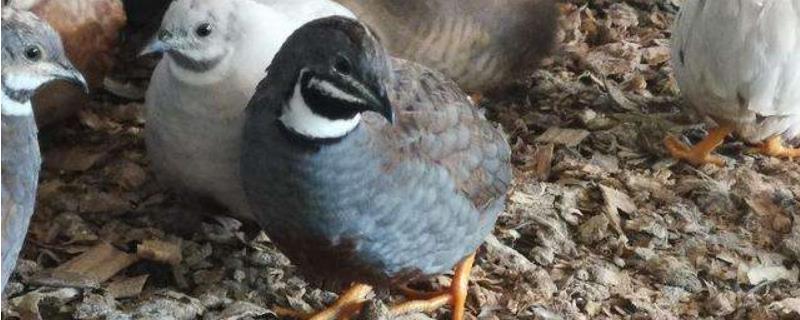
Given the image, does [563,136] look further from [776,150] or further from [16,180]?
[16,180]

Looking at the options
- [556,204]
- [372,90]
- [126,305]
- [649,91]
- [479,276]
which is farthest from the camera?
[649,91]

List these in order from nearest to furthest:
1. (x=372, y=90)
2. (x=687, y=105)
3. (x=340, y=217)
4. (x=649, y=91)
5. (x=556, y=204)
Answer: (x=372, y=90) < (x=340, y=217) < (x=556, y=204) < (x=687, y=105) < (x=649, y=91)

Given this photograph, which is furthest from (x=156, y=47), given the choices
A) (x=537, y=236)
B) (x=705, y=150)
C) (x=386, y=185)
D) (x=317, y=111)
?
(x=705, y=150)

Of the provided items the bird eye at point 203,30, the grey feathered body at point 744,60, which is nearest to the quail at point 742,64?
the grey feathered body at point 744,60

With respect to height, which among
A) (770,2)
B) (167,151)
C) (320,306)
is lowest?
(320,306)

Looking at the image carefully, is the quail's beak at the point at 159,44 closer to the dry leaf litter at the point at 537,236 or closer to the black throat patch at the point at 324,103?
the black throat patch at the point at 324,103

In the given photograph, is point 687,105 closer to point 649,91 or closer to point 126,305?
point 649,91

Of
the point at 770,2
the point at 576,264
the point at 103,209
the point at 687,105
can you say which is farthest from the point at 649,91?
the point at 103,209
